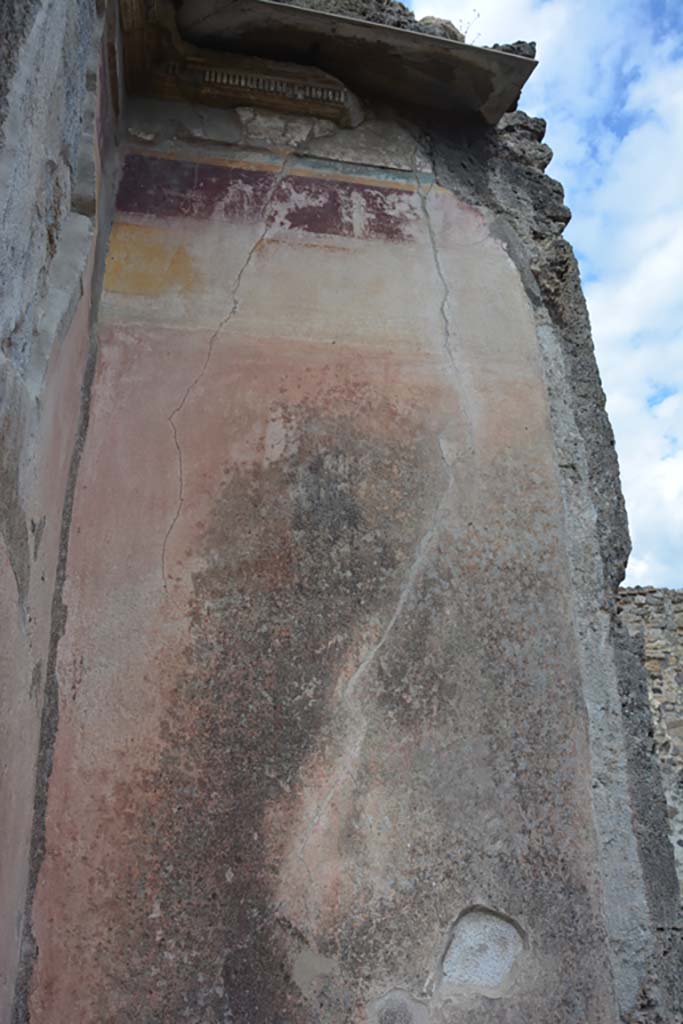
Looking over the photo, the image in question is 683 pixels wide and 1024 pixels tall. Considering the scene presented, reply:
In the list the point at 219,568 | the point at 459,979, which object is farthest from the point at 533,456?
the point at 459,979

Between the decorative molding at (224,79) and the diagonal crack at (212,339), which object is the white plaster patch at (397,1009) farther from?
the decorative molding at (224,79)

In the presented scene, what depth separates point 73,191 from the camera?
6.65 feet

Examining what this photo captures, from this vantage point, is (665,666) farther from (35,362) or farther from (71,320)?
(35,362)

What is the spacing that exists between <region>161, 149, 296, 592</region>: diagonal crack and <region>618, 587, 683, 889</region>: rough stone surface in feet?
12.8

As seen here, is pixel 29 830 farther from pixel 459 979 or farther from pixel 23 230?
pixel 23 230

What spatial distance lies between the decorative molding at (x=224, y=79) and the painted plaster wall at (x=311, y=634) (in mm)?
188

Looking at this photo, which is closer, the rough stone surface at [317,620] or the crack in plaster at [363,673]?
the rough stone surface at [317,620]

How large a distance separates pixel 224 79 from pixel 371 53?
1.44ft

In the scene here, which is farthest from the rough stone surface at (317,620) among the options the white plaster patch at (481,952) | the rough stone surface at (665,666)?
the rough stone surface at (665,666)

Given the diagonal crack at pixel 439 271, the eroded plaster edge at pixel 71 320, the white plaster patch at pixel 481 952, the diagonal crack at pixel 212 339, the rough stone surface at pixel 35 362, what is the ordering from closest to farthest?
the rough stone surface at pixel 35 362, the eroded plaster edge at pixel 71 320, the white plaster patch at pixel 481 952, the diagonal crack at pixel 212 339, the diagonal crack at pixel 439 271

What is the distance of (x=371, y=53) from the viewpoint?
2.55m

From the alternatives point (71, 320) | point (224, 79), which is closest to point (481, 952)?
point (71, 320)

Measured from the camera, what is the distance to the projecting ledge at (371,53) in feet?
8.01

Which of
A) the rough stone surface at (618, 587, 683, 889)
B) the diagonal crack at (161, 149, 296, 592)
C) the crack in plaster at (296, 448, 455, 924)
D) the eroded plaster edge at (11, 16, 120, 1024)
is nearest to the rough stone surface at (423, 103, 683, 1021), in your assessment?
the crack in plaster at (296, 448, 455, 924)
